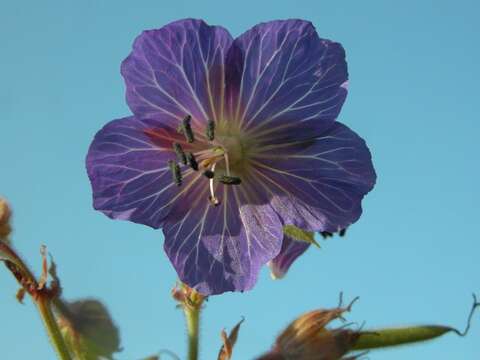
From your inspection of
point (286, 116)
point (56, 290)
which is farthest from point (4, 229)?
point (286, 116)

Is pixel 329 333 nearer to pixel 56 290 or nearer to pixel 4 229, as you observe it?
pixel 56 290

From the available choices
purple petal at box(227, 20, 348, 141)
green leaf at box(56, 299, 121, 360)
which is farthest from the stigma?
green leaf at box(56, 299, 121, 360)

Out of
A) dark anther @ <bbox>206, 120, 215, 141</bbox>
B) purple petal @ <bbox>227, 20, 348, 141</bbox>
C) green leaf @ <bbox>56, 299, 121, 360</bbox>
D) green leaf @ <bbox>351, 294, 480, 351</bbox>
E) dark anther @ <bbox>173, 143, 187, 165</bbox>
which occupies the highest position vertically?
purple petal @ <bbox>227, 20, 348, 141</bbox>

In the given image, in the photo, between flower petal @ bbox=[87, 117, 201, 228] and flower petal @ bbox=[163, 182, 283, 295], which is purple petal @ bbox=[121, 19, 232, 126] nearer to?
flower petal @ bbox=[87, 117, 201, 228]

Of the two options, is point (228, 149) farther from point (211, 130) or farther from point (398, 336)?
point (398, 336)

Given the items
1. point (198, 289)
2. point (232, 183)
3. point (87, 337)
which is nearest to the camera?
point (198, 289)

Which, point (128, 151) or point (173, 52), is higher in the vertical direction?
point (173, 52)

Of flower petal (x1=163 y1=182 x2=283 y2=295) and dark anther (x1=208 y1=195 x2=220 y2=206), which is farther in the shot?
dark anther (x1=208 y1=195 x2=220 y2=206)
